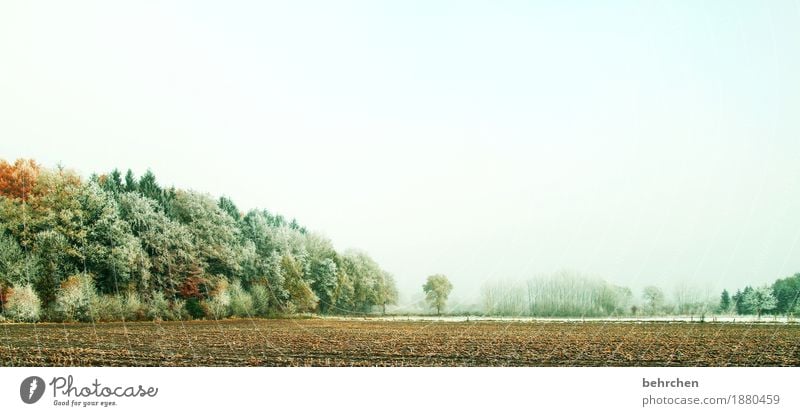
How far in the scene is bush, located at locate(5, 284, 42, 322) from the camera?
19.4 ft

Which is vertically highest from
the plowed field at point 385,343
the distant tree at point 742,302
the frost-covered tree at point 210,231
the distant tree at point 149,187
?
the distant tree at point 149,187

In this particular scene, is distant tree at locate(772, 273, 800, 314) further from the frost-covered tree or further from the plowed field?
the frost-covered tree

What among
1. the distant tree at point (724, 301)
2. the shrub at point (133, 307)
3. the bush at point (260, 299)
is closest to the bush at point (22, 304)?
the shrub at point (133, 307)

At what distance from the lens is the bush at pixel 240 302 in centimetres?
611

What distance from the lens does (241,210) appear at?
571cm

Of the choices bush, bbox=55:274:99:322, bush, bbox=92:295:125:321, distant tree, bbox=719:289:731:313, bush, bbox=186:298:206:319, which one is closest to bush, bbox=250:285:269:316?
bush, bbox=186:298:206:319

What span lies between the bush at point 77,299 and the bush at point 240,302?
3.41ft

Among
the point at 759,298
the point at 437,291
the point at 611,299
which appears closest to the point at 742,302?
the point at 759,298

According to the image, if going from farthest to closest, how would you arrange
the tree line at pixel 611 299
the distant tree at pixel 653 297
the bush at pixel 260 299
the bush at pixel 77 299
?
the bush at pixel 77 299
the bush at pixel 260 299
the distant tree at pixel 653 297
the tree line at pixel 611 299

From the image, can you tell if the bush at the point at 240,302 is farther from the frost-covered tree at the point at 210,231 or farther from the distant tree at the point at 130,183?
the distant tree at the point at 130,183

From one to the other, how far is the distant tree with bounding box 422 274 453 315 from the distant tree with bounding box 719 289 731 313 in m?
1.95

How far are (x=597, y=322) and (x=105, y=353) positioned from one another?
12.2ft

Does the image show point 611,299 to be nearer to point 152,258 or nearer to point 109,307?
point 152,258
